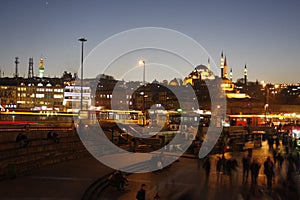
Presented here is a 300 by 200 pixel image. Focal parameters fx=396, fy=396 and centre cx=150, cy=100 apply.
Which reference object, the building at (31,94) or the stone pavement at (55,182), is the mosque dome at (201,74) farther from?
the stone pavement at (55,182)

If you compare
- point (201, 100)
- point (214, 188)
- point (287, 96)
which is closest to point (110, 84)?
point (201, 100)

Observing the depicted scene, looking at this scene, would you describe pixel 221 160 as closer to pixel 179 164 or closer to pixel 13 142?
pixel 179 164

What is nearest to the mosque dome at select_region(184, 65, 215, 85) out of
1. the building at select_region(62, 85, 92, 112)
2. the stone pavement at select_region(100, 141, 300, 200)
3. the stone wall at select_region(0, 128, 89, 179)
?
the building at select_region(62, 85, 92, 112)

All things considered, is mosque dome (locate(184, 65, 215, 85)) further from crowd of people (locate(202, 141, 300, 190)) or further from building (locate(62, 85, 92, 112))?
crowd of people (locate(202, 141, 300, 190))

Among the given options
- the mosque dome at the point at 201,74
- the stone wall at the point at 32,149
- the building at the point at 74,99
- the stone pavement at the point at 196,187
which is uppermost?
the mosque dome at the point at 201,74

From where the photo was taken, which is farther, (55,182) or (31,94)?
(31,94)

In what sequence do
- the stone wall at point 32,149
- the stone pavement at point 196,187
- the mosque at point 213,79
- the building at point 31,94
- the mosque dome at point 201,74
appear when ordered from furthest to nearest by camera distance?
the mosque dome at point 201,74
the building at point 31,94
the mosque at point 213,79
the stone wall at point 32,149
the stone pavement at point 196,187

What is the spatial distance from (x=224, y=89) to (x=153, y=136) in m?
86.4

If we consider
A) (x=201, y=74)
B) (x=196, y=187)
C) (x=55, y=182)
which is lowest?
(x=196, y=187)

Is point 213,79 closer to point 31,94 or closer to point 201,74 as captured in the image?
point 201,74

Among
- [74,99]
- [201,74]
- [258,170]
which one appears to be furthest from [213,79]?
[258,170]

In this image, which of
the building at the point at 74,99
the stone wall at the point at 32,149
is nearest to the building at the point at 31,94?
the building at the point at 74,99

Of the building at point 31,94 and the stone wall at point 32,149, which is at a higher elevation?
the building at point 31,94

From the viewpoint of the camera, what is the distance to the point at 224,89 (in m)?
122
